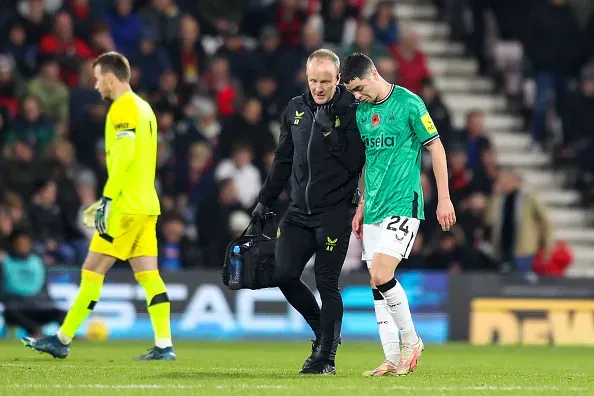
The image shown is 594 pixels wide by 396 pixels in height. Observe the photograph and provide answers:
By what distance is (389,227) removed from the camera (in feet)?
31.9

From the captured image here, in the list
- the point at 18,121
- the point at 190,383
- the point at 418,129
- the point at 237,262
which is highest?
the point at 18,121

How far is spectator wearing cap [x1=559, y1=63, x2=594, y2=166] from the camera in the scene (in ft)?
68.8

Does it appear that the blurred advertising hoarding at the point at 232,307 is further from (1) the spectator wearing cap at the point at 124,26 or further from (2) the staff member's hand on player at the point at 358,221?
(2) the staff member's hand on player at the point at 358,221

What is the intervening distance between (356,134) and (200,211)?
8013 mm

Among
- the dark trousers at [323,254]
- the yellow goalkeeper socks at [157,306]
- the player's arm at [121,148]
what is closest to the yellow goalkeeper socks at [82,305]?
the yellow goalkeeper socks at [157,306]

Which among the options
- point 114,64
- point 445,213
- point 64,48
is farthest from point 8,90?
point 445,213

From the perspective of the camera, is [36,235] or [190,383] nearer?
[190,383]

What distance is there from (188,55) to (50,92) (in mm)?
2237

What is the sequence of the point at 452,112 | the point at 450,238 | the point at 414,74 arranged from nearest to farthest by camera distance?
the point at 450,238
the point at 414,74
the point at 452,112

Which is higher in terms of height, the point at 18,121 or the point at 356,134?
the point at 18,121

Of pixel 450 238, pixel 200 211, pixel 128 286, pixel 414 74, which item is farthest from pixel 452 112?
pixel 128 286

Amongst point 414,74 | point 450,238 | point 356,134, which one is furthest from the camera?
point 414,74

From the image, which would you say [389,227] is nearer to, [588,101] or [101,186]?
[101,186]

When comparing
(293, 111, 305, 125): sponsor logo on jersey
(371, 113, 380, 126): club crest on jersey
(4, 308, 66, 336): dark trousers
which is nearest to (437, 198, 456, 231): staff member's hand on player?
(371, 113, 380, 126): club crest on jersey
